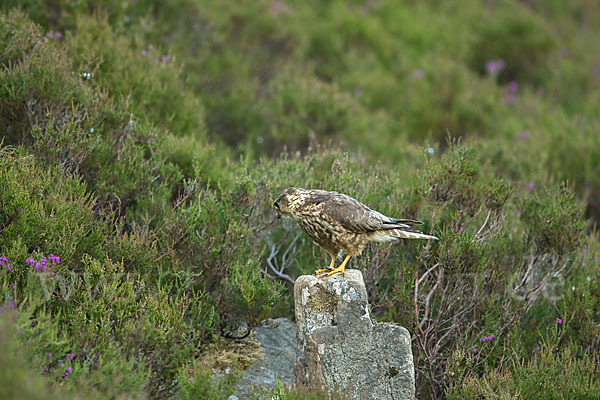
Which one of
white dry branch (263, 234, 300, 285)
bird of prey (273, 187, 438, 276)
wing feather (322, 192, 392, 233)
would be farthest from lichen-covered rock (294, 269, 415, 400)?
white dry branch (263, 234, 300, 285)

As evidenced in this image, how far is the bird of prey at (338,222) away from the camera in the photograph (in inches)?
165

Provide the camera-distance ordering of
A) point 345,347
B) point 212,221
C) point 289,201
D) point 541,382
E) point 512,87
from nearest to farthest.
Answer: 1. point 345,347
2. point 289,201
3. point 541,382
4. point 212,221
5. point 512,87

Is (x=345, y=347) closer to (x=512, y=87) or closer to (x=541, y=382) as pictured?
(x=541, y=382)

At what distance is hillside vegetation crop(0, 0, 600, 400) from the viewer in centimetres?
400

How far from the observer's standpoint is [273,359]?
466cm

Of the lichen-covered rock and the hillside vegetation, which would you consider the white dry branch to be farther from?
the lichen-covered rock

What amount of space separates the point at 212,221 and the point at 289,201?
1.09 metres

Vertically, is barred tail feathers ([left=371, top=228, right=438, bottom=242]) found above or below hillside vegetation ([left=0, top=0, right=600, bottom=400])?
above

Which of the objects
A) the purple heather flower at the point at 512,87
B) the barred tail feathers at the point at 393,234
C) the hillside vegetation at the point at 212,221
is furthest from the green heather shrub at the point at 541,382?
the purple heather flower at the point at 512,87

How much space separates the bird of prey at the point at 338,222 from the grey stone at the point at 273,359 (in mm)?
868

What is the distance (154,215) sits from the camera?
17.3 ft

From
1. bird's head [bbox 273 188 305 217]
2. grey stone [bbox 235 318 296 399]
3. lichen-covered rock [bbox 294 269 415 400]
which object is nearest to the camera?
lichen-covered rock [bbox 294 269 415 400]

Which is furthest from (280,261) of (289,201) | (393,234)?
(393,234)

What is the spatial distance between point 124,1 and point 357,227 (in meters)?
5.49
